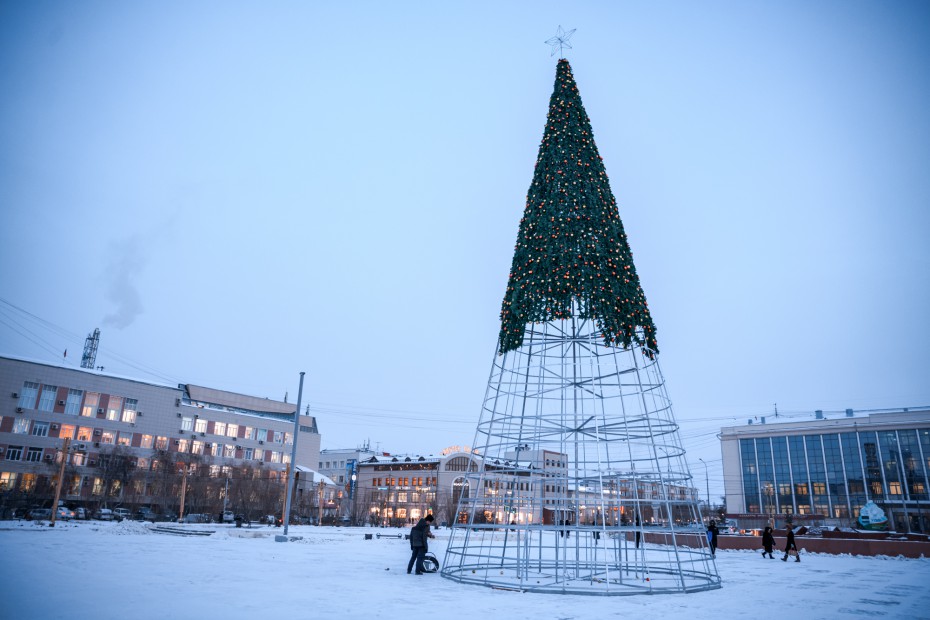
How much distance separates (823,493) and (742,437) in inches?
592

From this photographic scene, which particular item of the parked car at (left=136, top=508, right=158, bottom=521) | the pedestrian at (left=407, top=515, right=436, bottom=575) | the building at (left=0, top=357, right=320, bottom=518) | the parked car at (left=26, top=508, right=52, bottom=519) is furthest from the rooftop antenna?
the pedestrian at (left=407, top=515, right=436, bottom=575)

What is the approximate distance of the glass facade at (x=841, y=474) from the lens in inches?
3477

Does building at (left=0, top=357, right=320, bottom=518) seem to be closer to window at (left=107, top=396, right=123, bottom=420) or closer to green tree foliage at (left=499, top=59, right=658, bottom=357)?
window at (left=107, top=396, right=123, bottom=420)

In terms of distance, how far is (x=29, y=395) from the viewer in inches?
2648

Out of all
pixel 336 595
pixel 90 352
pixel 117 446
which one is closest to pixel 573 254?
pixel 336 595

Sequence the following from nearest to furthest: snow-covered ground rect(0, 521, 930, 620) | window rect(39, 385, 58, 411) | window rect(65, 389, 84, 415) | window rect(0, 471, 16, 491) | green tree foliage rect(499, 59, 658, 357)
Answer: snow-covered ground rect(0, 521, 930, 620)
green tree foliage rect(499, 59, 658, 357)
window rect(0, 471, 16, 491)
window rect(39, 385, 58, 411)
window rect(65, 389, 84, 415)

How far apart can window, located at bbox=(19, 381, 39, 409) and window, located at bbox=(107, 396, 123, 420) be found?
26.4ft

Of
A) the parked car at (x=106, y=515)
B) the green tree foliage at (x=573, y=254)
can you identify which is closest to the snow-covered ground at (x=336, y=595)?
the green tree foliage at (x=573, y=254)

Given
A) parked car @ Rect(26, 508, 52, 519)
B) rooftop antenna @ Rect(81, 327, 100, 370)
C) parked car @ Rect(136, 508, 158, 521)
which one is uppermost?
rooftop antenna @ Rect(81, 327, 100, 370)

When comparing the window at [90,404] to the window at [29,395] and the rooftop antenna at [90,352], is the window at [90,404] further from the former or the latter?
the rooftop antenna at [90,352]

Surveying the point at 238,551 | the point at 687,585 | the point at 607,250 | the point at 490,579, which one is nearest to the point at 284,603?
the point at 490,579

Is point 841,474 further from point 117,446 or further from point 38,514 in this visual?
point 38,514

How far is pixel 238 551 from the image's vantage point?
22.6 metres

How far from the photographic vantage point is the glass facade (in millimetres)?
88312
